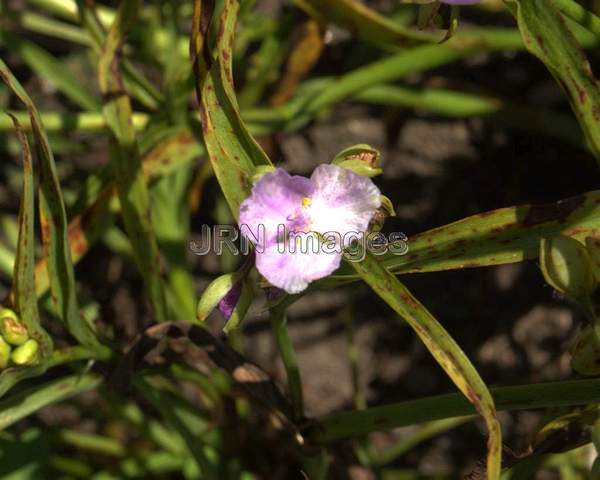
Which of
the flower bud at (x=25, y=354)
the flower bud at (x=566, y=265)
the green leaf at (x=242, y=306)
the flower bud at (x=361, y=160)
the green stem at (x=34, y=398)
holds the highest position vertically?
the flower bud at (x=361, y=160)

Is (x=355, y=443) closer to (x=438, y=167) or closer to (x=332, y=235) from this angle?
(x=438, y=167)

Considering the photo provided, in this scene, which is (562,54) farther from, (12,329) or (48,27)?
(48,27)

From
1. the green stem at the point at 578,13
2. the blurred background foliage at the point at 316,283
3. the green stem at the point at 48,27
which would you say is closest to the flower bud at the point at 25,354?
the blurred background foliage at the point at 316,283

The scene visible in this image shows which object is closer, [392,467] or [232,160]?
[232,160]

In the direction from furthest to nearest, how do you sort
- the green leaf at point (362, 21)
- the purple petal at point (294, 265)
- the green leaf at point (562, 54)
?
the green leaf at point (362, 21)
the green leaf at point (562, 54)
the purple petal at point (294, 265)

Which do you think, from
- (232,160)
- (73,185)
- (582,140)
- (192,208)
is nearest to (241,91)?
(192,208)

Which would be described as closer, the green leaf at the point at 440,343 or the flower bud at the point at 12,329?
the green leaf at the point at 440,343

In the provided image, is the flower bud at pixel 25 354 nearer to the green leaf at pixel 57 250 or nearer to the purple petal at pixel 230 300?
the green leaf at pixel 57 250

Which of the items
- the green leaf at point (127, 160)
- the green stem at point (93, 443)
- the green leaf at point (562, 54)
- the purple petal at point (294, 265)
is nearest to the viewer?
the purple petal at point (294, 265)
